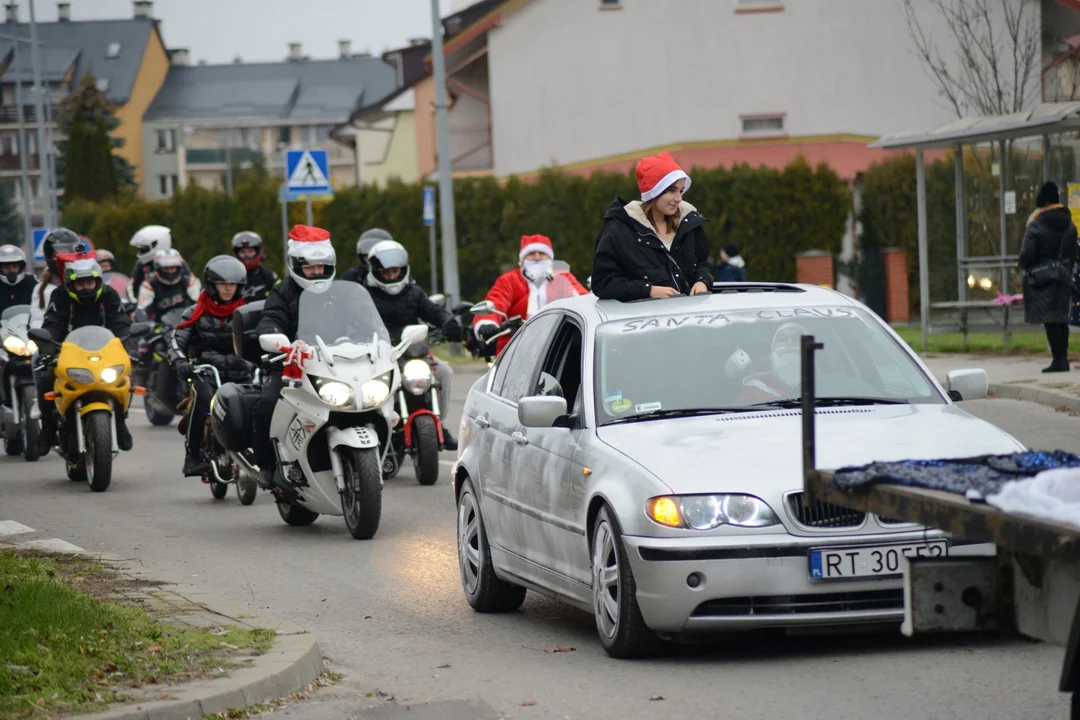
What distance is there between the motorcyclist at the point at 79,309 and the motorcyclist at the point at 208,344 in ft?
5.98

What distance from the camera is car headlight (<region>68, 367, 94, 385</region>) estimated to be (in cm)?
1581

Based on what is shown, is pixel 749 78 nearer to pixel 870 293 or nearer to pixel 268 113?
pixel 870 293

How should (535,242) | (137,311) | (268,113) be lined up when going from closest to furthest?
1. (535,242)
2. (137,311)
3. (268,113)

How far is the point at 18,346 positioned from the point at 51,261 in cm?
123

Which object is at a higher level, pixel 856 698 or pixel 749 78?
pixel 749 78

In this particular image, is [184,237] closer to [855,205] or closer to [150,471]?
[855,205]

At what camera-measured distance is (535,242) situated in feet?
55.4

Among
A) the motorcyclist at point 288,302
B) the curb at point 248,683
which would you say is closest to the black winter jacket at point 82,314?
the motorcyclist at point 288,302

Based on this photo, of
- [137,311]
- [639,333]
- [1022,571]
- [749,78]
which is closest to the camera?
[1022,571]

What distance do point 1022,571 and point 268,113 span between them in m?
129

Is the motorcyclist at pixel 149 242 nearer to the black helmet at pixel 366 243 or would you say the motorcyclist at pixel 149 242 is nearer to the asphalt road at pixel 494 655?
the black helmet at pixel 366 243

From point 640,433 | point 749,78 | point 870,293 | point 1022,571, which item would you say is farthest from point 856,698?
point 749,78

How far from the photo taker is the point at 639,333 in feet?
28.3

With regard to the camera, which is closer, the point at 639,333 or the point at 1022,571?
the point at 1022,571
